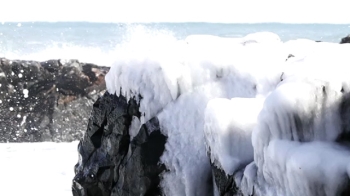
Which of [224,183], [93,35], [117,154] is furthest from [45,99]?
[93,35]

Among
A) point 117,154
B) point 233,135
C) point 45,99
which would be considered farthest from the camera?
point 45,99

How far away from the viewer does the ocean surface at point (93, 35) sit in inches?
900

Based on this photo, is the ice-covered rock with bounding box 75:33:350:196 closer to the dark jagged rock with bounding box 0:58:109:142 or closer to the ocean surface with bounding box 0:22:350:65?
the dark jagged rock with bounding box 0:58:109:142

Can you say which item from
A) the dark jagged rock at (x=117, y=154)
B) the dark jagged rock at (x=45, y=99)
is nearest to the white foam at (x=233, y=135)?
the dark jagged rock at (x=117, y=154)

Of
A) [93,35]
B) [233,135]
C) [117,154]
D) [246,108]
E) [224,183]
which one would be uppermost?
[246,108]

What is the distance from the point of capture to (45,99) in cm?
917

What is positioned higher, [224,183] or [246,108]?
[246,108]

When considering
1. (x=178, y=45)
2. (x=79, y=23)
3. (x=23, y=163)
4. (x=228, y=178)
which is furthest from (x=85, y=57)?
(x=79, y=23)

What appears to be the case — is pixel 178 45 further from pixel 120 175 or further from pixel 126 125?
pixel 120 175

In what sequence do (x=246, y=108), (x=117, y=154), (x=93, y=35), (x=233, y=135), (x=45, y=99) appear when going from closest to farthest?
(x=233, y=135) → (x=246, y=108) → (x=117, y=154) → (x=45, y=99) → (x=93, y=35)

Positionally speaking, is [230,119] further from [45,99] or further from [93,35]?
[93,35]

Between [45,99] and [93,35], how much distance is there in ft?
87.1

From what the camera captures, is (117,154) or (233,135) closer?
(233,135)

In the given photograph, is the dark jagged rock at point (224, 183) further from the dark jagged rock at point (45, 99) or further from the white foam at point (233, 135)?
the dark jagged rock at point (45, 99)
